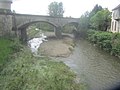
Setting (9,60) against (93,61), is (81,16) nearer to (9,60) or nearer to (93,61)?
(93,61)

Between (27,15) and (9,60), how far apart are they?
2904cm

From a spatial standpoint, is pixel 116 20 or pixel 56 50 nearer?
pixel 56 50

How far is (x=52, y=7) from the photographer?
8581cm

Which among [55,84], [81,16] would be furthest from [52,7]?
[55,84]

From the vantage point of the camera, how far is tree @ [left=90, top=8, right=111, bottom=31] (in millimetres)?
47250

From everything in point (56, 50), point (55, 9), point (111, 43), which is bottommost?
point (56, 50)

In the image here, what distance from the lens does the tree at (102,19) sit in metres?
47.2

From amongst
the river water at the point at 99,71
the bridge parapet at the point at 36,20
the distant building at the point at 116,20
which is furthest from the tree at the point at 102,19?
the river water at the point at 99,71

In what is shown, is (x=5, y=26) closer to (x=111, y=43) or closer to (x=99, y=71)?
(x=111, y=43)

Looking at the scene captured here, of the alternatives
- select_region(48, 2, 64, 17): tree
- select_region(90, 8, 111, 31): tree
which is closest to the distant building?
select_region(90, 8, 111, 31): tree

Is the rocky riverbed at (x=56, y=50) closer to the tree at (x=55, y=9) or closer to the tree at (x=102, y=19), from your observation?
the tree at (x=102, y=19)

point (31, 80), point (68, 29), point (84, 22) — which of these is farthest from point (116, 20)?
point (31, 80)

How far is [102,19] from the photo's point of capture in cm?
4756

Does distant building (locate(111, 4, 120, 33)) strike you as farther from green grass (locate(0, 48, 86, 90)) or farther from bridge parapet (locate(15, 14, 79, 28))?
green grass (locate(0, 48, 86, 90))
